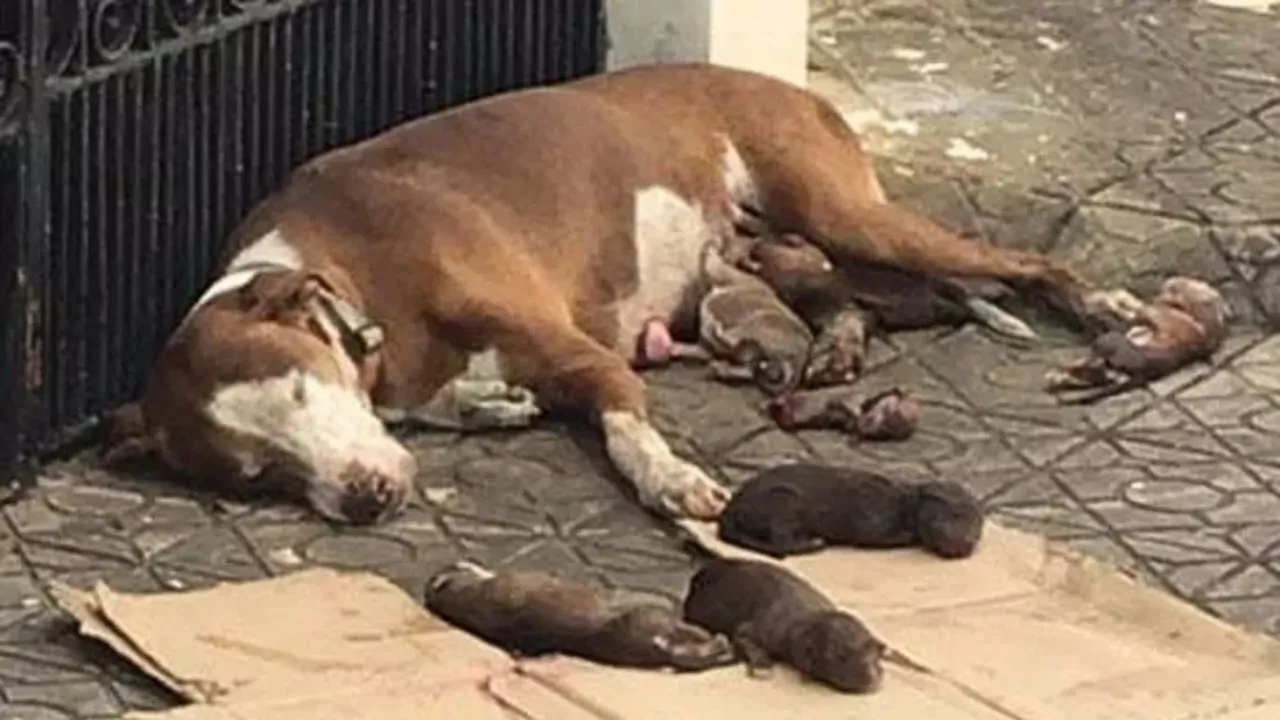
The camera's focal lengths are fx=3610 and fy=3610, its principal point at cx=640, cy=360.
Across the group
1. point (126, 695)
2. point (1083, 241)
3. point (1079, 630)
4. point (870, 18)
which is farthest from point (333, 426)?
point (870, 18)

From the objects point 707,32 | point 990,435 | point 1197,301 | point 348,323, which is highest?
point 707,32

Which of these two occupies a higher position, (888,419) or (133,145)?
(133,145)

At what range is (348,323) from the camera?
17.3ft

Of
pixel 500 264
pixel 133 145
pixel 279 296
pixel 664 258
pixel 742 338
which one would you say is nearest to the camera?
pixel 279 296

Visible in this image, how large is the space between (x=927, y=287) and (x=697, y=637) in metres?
1.69

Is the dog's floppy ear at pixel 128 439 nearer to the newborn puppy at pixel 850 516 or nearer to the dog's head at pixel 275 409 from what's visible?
the dog's head at pixel 275 409

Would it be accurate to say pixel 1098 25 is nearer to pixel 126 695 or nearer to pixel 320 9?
pixel 320 9

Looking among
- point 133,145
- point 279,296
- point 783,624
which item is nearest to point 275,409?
point 279,296

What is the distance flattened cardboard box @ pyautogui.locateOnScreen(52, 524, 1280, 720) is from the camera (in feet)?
14.2

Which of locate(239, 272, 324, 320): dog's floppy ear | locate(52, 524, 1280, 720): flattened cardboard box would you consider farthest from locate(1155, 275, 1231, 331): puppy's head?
locate(239, 272, 324, 320): dog's floppy ear

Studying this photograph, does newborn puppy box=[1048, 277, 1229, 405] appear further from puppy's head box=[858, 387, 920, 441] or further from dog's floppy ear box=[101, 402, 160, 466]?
dog's floppy ear box=[101, 402, 160, 466]

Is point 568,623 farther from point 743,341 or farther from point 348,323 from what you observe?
point 743,341

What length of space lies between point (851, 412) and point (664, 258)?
615 mm

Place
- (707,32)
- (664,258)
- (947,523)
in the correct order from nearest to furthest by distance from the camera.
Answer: (947,523) → (664,258) → (707,32)
